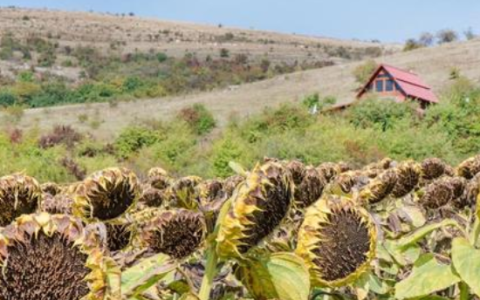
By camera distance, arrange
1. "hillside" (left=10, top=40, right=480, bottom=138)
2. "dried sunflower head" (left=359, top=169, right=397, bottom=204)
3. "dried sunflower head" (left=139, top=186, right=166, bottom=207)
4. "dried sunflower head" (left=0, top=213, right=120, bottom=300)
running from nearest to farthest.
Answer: "dried sunflower head" (left=0, top=213, right=120, bottom=300)
"dried sunflower head" (left=359, top=169, right=397, bottom=204)
"dried sunflower head" (left=139, top=186, right=166, bottom=207)
"hillside" (left=10, top=40, right=480, bottom=138)

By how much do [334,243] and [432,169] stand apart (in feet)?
4.70

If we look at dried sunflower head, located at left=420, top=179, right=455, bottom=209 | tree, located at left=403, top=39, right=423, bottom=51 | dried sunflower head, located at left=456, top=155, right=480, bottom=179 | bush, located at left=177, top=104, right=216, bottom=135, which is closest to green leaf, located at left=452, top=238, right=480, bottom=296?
dried sunflower head, located at left=420, top=179, right=455, bottom=209

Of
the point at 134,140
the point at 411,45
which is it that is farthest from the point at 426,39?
the point at 134,140

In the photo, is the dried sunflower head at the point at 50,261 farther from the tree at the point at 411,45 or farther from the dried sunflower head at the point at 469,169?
the tree at the point at 411,45

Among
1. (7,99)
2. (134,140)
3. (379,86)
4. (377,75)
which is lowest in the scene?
(7,99)

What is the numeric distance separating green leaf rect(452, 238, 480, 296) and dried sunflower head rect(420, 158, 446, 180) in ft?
4.39

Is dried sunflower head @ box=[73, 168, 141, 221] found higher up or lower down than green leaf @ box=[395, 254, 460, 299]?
higher up

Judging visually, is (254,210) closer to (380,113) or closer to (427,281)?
(427,281)

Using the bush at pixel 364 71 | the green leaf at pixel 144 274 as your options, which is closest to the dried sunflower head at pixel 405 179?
the green leaf at pixel 144 274

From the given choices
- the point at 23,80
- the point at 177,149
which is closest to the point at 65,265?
the point at 177,149

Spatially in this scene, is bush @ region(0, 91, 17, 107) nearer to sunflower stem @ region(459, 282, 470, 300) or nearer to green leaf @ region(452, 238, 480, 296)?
sunflower stem @ region(459, 282, 470, 300)

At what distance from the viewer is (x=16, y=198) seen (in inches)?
39.0

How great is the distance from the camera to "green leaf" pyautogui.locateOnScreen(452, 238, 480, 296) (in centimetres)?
85

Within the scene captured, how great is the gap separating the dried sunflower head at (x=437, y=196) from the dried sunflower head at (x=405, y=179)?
5 cm
